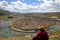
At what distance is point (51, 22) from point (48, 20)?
60 centimetres

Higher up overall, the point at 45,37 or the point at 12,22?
the point at 45,37

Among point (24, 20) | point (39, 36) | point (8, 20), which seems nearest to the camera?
point (39, 36)

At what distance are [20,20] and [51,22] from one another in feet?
18.8

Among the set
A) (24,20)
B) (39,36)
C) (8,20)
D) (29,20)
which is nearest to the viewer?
(39,36)

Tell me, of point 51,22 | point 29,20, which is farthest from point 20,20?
point 51,22

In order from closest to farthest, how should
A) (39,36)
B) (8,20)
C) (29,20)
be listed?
1. (39,36)
2. (8,20)
3. (29,20)

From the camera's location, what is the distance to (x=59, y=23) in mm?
29625

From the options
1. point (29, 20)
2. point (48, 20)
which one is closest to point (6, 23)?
point (29, 20)

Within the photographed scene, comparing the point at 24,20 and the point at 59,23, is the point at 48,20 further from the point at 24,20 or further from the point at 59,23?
the point at 24,20

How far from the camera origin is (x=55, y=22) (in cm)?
3069

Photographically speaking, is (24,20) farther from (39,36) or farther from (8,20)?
(39,36)

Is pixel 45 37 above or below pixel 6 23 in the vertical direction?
above

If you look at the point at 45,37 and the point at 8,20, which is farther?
the point at 8,20

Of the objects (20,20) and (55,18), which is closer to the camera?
(55,18)
